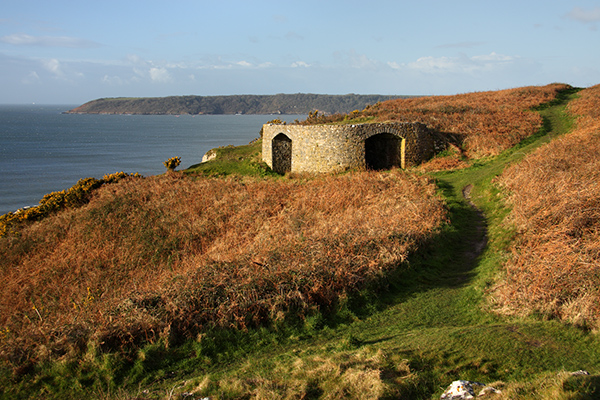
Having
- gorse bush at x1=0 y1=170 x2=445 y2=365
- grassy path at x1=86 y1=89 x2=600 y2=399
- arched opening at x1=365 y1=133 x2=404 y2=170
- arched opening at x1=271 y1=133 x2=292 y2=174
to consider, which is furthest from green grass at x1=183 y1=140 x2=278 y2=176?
grassy path at x1=86 y1=89 x2=600 y2=399

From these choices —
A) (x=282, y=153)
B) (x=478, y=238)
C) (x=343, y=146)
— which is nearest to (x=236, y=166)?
(x=282, y=153)

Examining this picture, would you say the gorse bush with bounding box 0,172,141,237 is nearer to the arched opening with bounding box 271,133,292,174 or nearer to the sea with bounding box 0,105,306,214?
the arched opening with bounding box 271,133,292,174

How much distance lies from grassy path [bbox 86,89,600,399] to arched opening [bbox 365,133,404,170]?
579 inches

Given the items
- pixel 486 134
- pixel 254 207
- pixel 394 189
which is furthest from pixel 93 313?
pixel 486 134

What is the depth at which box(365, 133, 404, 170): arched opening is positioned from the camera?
24.7 metres

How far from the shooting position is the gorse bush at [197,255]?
798cm

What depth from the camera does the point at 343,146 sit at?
77.7ft

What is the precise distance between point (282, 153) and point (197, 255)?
12.8 m

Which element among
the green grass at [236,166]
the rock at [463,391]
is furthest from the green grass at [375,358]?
the green grass at [236,166]

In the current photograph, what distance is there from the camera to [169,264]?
1518 cm

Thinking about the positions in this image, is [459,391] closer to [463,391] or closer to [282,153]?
[463,391]

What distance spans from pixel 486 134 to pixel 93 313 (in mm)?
23564

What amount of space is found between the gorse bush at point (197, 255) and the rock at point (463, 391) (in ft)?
12.3

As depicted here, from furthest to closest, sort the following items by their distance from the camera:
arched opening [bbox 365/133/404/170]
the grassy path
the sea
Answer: the sea → arched opening [bbox 365/133/404/170] → the grassy path
